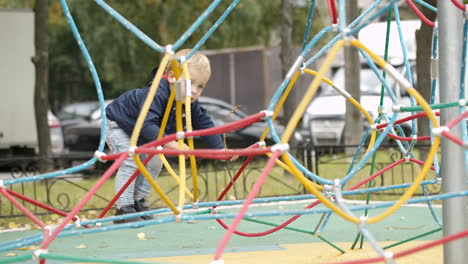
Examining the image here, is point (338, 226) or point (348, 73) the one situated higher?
point (348, 73)

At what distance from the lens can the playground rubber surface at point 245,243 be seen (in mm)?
4113

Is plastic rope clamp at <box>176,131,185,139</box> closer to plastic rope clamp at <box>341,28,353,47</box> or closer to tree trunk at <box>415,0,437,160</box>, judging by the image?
plastic rope clamp at <box>341,28,353,47</box>

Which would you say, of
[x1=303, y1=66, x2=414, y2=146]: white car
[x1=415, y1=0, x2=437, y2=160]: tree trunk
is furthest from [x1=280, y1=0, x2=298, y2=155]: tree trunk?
[x1=303, y1=66, x2=414, y2=146]: white car

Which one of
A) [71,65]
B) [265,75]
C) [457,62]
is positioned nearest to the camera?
[457,62]

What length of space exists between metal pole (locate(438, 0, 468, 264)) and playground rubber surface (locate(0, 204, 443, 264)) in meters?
0.83

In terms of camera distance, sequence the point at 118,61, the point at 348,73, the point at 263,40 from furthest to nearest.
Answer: the point at 263,40 < the point at 118,61 < the point at 348,73

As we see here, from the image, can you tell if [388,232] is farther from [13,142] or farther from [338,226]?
[13,142]

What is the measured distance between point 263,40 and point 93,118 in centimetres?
941

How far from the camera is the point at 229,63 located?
1770 cm

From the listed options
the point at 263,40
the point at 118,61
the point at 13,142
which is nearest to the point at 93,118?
the point at 13,142

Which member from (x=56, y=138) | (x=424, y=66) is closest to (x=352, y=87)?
(x=424, y=66)

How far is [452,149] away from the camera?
3029 millimetres

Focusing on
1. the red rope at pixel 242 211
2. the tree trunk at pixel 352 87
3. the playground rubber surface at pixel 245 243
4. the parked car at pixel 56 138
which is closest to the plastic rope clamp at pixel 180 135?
the red rope at pixel 242 211

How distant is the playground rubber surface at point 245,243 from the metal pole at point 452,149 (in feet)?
2.74
